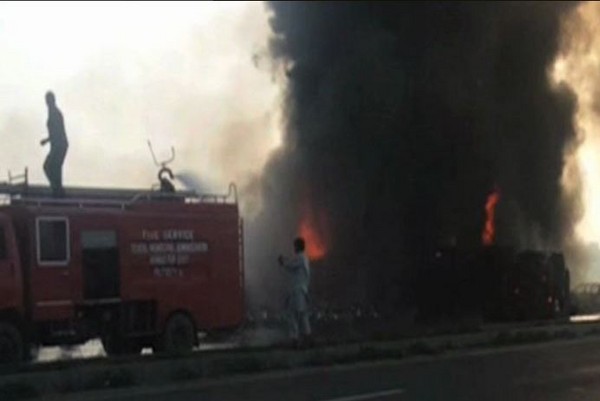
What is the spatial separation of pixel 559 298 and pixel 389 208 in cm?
982

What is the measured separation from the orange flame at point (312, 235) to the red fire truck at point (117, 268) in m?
17.2

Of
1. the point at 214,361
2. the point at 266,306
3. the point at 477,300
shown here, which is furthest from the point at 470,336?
the point at 266,306

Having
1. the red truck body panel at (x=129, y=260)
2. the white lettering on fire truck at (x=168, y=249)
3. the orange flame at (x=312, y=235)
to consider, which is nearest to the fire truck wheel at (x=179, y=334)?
the red truck body panel at (x=129, y=260)

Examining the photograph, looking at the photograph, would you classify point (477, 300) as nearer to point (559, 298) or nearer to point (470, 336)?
point (559, 298)

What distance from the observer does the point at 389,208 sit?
1513 inches

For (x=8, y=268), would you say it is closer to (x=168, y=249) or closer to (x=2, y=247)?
(x=2, y=247)

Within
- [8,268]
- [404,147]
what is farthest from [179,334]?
[404,147]

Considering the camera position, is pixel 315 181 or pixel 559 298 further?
pixel 315 181

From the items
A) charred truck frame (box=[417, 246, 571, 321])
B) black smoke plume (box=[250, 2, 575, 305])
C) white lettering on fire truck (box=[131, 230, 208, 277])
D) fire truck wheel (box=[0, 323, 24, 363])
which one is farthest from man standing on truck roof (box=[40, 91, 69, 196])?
black smoke plume (box=[250, 2, 575, 305])

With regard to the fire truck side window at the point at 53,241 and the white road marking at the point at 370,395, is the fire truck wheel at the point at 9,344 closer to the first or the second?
the fire truck side window at the point at 53,241

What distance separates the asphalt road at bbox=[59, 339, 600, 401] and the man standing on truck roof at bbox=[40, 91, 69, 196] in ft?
18.4

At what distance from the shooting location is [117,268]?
17656mm

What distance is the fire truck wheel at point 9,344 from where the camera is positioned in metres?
15.8

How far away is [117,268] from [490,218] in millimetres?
21883
